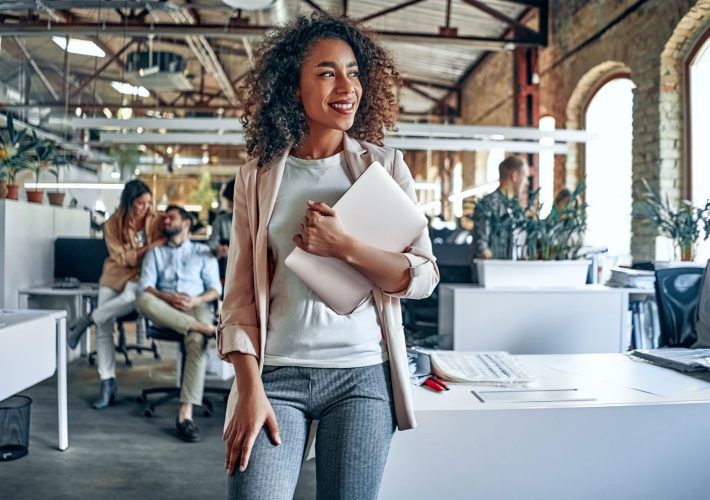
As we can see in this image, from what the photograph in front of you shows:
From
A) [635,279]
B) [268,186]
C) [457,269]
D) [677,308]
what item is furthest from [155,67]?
[268,186]

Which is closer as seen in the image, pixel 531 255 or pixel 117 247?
pixel 531 255

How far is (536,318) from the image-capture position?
3283 mm

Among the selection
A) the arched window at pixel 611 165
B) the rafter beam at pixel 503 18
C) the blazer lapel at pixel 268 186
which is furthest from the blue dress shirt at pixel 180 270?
the rafter beam at pixel 503 18

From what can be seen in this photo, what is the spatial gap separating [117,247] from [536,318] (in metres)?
2.87

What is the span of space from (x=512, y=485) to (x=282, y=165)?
0.98 m

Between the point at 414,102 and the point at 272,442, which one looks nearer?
the point at 272,442

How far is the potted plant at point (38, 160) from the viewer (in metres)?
4.93

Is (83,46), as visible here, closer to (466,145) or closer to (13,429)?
(466,145)

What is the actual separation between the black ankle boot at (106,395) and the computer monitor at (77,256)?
147 cm

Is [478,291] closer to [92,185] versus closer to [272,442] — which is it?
[272,442]

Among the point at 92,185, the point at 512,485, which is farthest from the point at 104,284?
the point at 92,185

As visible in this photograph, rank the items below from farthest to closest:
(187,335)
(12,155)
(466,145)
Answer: (466,145)
(12,155)
(187,335)

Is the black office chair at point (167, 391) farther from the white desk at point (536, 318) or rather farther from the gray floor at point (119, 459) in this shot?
the white desk at point (536, 318)

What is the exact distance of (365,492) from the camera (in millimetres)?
1102
